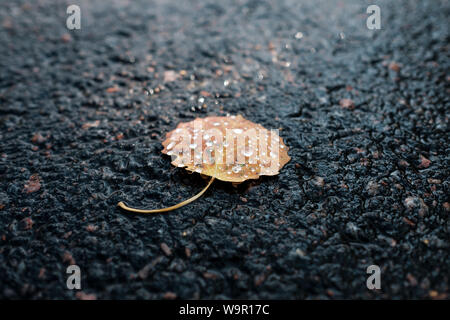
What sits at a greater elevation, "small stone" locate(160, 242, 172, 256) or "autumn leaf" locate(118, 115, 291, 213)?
"autumn leaf" locate(118, 115, 291, 213)

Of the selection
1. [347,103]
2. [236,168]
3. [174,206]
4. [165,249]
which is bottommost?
[165,249]

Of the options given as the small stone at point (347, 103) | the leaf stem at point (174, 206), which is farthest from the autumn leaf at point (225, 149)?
the small stone at point (347, 103)

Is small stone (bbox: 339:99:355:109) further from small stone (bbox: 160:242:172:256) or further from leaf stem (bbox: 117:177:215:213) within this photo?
small stone (bbox: 160:242:172:256)

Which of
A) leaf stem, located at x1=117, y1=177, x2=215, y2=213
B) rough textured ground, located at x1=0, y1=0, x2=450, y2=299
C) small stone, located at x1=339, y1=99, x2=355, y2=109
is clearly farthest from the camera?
small stone, located at x1=339, y1=99, x2=355, y2=109

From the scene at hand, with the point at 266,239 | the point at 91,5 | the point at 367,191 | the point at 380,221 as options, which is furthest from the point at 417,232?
the point at 91,5

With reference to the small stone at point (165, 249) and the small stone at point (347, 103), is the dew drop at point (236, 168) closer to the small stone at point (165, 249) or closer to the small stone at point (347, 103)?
the small stone at point (165, 249)

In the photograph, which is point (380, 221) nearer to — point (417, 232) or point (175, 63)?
point (417, 232)

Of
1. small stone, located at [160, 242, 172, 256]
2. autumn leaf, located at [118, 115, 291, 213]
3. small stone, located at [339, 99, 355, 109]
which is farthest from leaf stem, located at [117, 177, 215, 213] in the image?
small stone, located at [339, 99, 355, 109]

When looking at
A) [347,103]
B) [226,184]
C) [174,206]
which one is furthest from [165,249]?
[347,103]

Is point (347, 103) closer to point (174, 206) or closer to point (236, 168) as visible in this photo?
point (236, 168)
